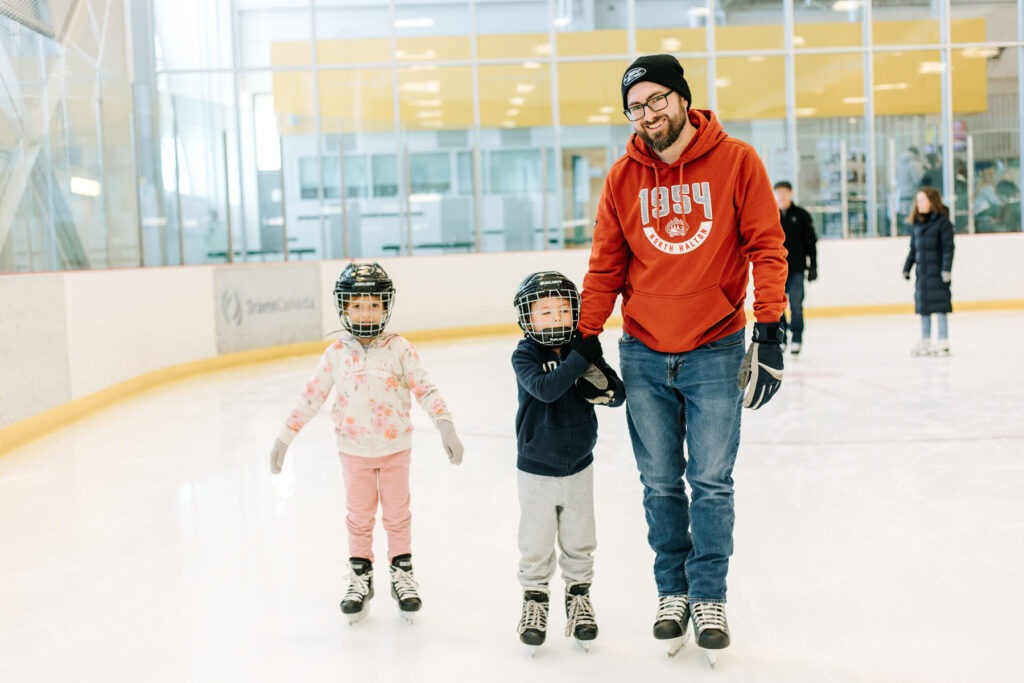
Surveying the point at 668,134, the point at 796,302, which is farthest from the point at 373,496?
the point at 796,302

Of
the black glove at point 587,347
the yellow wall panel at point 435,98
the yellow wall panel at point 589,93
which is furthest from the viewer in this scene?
the yellow wall panel at point 589,93

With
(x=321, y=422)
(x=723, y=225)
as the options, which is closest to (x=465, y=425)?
(x=321, y=422)

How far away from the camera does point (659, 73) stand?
222 cm

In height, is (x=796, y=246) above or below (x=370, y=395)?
above

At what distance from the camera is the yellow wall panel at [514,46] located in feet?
43.5

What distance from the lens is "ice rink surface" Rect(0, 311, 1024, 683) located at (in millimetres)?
2350

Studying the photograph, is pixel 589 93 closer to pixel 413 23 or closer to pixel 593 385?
Answer: pixel 413 23

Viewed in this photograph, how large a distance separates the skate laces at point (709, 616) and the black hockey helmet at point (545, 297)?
2.20 ft

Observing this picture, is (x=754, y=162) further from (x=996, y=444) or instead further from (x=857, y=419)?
(x=857, y=419)

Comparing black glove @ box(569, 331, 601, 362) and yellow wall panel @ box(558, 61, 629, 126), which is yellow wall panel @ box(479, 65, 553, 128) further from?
black glove @ box(569, 331, 601, 362)

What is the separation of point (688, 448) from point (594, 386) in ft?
0.84

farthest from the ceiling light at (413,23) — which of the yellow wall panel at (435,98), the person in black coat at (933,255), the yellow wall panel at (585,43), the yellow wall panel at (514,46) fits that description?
the person in black coat at (933,255)

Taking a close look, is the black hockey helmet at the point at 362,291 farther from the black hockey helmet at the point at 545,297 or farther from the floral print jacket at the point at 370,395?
the black hockey helmet at the point at 545,297

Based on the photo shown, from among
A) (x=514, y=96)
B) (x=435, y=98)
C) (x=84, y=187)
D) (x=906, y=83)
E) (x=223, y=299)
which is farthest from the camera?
(x=906, y=83)
